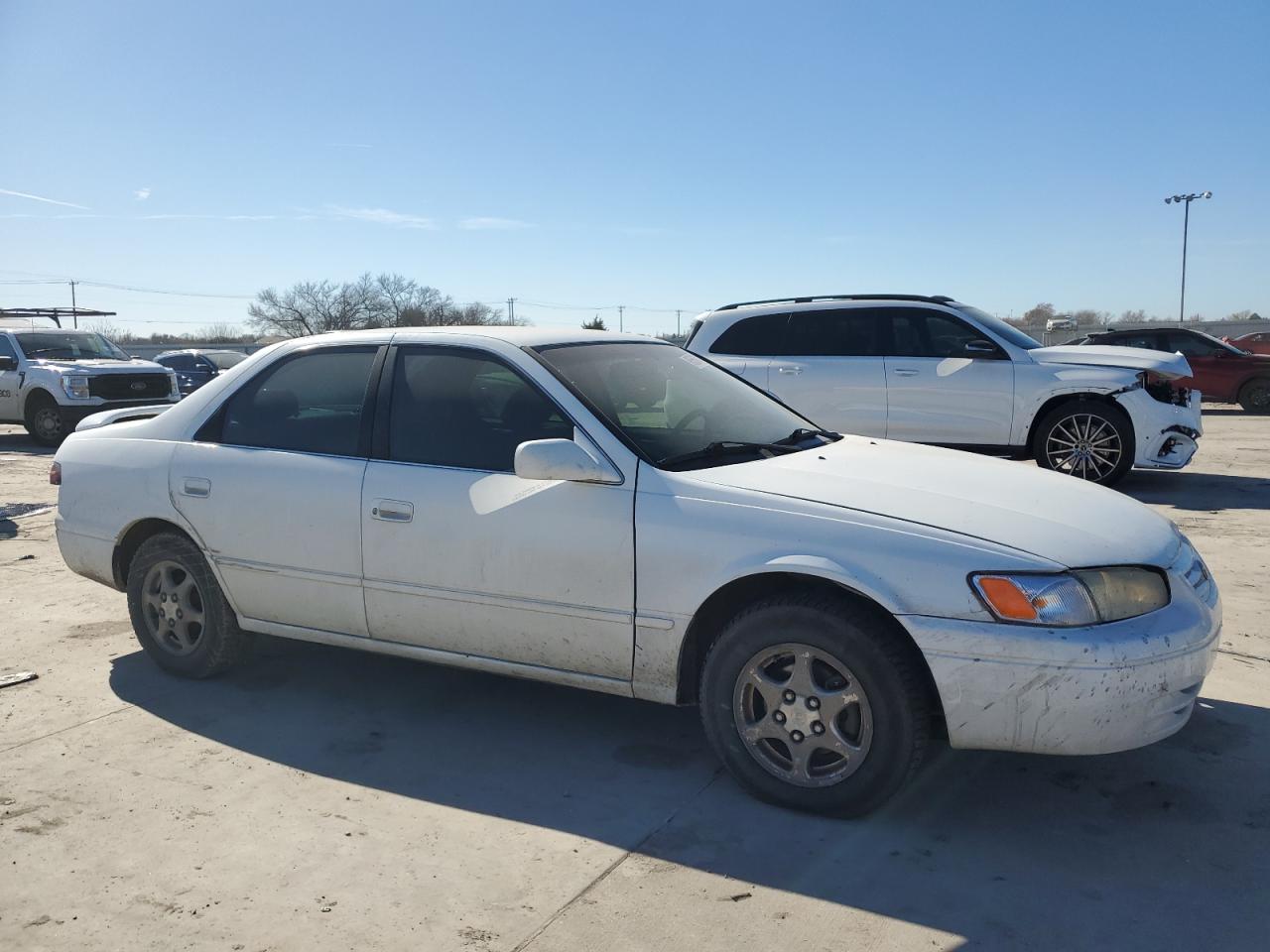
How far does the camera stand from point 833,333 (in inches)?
397

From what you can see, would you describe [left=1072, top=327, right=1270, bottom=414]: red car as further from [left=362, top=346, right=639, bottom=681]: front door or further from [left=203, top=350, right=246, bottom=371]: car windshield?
[left=203, top=350, right=246, bottom=371]: car windshield

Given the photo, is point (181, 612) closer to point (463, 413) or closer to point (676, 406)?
point (463, 413)

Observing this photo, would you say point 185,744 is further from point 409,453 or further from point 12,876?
point 409,453

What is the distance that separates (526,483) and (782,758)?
1312mm

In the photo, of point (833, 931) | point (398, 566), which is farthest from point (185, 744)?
point (833, 931)

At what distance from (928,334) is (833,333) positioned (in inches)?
34.2

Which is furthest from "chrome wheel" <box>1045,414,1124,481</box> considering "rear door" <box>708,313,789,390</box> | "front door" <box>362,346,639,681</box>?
"front door" <box>362,346,639,681</box>

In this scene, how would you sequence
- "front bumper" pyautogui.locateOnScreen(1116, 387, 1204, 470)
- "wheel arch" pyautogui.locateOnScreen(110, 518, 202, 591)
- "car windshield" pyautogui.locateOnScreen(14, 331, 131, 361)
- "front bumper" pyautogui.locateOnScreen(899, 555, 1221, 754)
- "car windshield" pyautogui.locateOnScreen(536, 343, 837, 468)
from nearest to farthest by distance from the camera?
1. "front bumper" pyautogui.locateOnScreen(899, 555, 1221, 754)
2. "car windshield" pyautogui.locateOnScreen(536, 343, 837, 468)
3. "wheel arch" pyautogui.locateOnScreen(110, 518, 202, 591)
4. "front bumper" pyautogui.locateOnScreen(1116, 387, 1204, 470)
5. "car windshield" pyautogui.locateOnScreen(14, 331, 131, 361)

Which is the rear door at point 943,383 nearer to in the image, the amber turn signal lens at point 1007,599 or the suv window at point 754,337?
the suv window at point 754,337

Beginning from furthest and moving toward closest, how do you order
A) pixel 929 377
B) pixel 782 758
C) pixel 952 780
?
pixel 929 377
pixel 952 780
pixel 782 758

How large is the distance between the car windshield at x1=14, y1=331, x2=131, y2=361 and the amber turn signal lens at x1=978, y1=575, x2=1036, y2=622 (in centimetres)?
1662

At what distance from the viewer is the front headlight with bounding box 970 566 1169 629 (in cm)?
306

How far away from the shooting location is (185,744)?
4070 millimetres

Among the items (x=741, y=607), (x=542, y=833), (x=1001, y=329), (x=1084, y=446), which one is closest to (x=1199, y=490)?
(x=1084, y=446)
